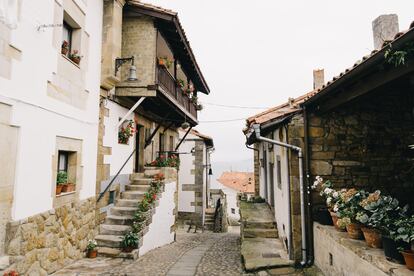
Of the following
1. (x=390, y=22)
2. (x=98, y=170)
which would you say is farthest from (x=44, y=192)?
(x=390, y=22)

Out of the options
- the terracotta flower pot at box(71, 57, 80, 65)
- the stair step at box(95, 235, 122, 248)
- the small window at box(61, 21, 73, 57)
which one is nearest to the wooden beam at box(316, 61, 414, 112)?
the terracotta flower pot at box(71, 57, 80, 65)

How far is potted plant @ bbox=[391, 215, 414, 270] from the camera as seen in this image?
10.4 ft

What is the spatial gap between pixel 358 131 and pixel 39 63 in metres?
6.68

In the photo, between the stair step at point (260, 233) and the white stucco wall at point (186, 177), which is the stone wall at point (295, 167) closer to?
the stair step at point (260, 233)

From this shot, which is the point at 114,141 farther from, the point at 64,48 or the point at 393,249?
the point at 393,249

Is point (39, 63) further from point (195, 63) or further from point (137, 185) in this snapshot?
point (195, 63)

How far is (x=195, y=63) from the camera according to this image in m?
13.4

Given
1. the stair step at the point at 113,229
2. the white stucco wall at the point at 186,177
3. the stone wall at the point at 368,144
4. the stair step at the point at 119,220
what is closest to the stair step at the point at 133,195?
the stair step at the point at 119,220

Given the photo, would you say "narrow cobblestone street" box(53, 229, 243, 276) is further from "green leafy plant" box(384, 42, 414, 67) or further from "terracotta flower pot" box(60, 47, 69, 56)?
"green leafy plant" box(384, 42, 414, 67)

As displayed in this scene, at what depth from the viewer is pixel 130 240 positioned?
7.32 m

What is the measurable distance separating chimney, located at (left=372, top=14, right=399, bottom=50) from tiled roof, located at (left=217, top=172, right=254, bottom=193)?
3284cm

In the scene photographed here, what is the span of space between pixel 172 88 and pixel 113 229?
5.47 meters

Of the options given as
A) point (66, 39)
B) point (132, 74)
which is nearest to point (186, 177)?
point (132, 74)

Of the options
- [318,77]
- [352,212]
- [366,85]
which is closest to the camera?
[366,85]
